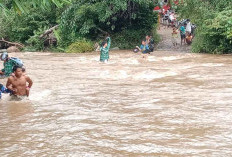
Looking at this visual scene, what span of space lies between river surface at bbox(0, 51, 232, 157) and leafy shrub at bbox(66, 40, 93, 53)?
30.3 feet

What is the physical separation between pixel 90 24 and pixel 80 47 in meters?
1.51

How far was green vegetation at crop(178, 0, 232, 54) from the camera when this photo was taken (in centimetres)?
1855

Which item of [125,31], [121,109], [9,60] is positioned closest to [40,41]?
[125,31]

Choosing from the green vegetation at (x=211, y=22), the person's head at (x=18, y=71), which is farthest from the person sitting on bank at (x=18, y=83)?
the green vegetation at (x=211, y=22)

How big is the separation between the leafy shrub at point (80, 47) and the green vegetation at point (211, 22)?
5580 mm

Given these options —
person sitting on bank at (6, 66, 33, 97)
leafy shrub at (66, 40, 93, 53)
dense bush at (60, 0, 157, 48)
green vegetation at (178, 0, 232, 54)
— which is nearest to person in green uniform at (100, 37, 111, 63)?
green vegetation at (178, 0, 232, 54)

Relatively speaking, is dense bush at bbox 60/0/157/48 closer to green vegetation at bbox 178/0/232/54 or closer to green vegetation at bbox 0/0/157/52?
green vegetation at bbox 0/0/157/52

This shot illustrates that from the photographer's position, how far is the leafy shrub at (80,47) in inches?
893

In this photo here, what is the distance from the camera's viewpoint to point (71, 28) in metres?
23.5

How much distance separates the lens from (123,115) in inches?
295

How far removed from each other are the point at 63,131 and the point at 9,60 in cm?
560

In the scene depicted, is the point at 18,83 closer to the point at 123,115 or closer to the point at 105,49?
the point at 123,115

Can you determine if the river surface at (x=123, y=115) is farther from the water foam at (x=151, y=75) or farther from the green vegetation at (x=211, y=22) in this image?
the green vegetation at (x=211, y=22)

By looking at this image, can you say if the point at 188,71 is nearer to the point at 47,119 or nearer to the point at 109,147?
the point at 47,119
